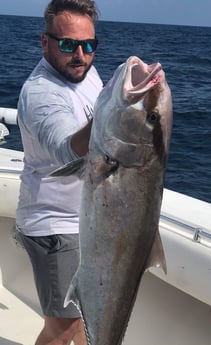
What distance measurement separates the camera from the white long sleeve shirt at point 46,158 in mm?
2334

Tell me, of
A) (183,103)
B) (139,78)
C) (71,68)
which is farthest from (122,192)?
(183,103)

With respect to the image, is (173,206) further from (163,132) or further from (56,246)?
(163,132)

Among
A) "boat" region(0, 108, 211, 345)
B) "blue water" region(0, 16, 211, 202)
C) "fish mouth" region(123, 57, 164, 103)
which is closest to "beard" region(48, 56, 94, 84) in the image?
"blue water" region(0, 16, 211, 202)

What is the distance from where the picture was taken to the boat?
3.16m

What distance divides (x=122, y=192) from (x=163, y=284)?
206cm

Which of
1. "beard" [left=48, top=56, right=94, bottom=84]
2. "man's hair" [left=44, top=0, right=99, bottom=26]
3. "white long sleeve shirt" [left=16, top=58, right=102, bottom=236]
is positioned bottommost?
"white long sleeve shirt" [left=16, top=58, right=102, bottom=236]

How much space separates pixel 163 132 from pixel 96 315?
73 cm

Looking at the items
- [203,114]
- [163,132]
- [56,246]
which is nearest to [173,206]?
[56,246]

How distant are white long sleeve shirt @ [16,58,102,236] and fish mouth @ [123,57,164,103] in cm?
52

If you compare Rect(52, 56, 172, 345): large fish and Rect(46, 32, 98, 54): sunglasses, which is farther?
Rect(46, 32, 98, 54): sunglasses

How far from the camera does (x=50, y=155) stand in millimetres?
2275

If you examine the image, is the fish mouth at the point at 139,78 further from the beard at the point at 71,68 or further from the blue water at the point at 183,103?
the blue water at the point at 183,103

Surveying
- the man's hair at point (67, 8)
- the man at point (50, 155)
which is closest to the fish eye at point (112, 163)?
the man at point (50, 155)

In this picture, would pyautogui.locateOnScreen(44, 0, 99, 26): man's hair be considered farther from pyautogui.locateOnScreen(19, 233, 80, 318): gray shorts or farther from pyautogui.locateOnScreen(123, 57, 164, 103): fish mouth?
pyautogui.locateOnScreen(19, 233, 80, 318): gray shorts
